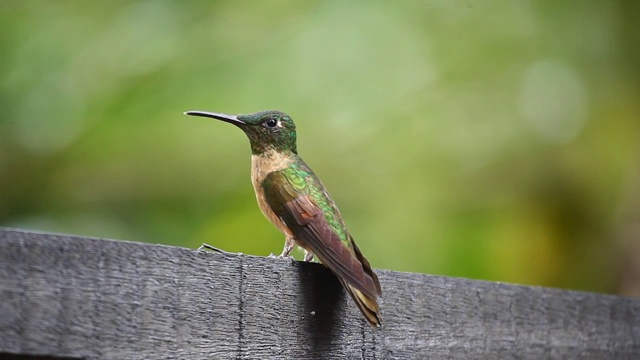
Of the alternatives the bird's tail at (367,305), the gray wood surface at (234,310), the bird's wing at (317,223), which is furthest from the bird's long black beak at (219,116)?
the bird's tail at (367,305)

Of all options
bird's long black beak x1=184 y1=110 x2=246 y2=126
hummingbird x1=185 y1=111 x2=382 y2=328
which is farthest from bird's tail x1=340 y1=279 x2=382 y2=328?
bird's long black beak x1=184 y1=110 x2=246 y2=126

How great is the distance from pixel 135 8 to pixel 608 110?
3678mm

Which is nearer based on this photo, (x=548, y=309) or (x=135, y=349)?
(x=135, y=349)

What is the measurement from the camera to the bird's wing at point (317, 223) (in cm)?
272

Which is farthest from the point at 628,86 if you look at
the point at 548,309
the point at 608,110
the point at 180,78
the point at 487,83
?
the point at 548,309

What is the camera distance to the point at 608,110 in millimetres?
7184

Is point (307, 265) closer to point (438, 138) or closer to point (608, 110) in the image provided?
point (438, 138)

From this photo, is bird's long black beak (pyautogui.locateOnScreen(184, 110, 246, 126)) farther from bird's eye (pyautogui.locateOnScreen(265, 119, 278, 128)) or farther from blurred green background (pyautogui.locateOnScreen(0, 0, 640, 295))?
blurred green background (pyautogui.locateOnScreen(0, 0, 640, 295))

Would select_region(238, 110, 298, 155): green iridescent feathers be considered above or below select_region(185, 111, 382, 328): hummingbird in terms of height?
above

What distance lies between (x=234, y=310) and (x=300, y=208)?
2.54 feet

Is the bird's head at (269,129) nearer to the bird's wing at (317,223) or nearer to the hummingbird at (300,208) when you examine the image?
the hummingbird at (300,208)

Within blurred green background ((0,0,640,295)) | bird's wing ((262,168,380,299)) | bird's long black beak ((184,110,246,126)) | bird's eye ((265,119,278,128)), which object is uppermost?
blurred green background ((0,0,640,295))

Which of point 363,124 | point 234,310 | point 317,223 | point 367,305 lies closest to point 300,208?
point 317,223

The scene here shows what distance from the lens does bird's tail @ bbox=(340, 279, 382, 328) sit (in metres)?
2.69
